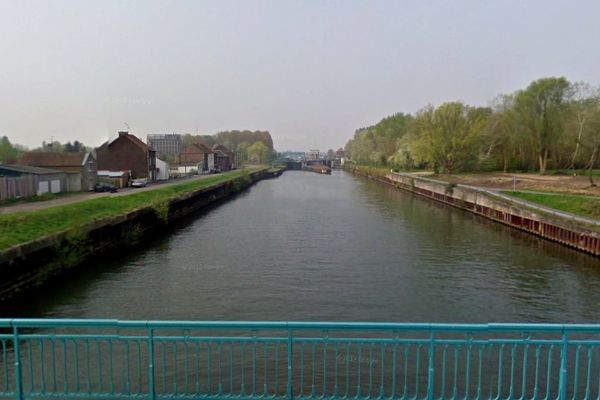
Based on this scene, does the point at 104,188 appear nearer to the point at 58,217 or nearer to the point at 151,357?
the point at 58,217

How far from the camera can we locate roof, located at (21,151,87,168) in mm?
43531

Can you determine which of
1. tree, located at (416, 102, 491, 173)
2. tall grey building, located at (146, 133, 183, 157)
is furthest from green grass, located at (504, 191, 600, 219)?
tall grey building, located at (146, 133, 183, 157)

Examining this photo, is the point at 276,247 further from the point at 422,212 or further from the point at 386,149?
the point at 386,149

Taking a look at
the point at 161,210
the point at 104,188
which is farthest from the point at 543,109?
the point at 104,188

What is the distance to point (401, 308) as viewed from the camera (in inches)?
632

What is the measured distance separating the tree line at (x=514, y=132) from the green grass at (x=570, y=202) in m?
13.0

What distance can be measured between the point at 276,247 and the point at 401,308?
37.8 ft

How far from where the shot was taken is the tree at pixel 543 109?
193 feet

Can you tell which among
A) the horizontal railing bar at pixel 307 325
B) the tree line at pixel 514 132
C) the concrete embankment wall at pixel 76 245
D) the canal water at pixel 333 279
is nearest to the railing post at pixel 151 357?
the horizontal railing bar at pixel 307 325

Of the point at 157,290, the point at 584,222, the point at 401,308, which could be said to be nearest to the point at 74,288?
the point at 157,290

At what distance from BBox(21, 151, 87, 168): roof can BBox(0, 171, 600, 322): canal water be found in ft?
53.2

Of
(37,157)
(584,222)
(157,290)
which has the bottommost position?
(157,290)

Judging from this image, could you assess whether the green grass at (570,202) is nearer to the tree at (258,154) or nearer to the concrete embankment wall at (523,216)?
the concrete embankment wall at (523,216)

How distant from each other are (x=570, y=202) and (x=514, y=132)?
31.5 m
